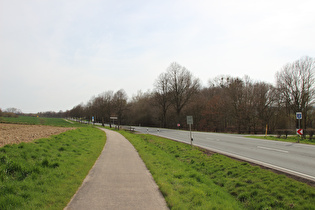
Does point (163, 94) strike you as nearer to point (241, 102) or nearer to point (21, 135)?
point (241, 102)

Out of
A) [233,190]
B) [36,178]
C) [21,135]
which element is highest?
[21,135]

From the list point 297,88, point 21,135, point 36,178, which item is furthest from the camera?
point 297,88

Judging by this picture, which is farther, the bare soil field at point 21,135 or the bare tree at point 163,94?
the bare tree at point 163,94

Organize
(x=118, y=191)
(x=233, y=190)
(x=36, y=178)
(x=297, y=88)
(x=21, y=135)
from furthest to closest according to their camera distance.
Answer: (x=297, y=88) → (x=21, y=135) → (x=233, y=190) → (x=36, y=178) → (x=118, y=191)

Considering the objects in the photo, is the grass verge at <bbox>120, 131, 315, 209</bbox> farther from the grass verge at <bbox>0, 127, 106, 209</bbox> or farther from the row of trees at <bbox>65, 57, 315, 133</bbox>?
the row of trees at <bbox>65, 57, 315, 133</bbox>

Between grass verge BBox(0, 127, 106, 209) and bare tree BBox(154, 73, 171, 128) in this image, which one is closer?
grass verge BBox(0, 127, 106, 209)

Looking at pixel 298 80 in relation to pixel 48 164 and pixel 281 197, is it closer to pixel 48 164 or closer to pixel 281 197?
pixel 281 197

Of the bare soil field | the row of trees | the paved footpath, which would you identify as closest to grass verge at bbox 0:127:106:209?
the paved footpath

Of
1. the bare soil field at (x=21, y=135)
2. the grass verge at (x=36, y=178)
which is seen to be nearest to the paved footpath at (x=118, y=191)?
the grass verge at (x=36, y=178)

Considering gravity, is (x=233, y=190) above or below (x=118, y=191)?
below

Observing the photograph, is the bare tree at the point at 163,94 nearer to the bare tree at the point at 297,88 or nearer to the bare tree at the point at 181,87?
the bare tree at the point at 181,87

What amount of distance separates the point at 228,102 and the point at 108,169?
42384 millimetres

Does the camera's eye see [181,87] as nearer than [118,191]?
No

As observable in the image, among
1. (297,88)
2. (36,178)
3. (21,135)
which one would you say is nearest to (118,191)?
(36,178)
